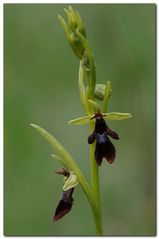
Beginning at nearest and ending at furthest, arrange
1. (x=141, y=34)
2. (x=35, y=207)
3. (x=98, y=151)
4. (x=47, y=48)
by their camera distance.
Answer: (x=98, y=151) → (x=35, y=207) → (x=141, y=34) → (x=47, y=48)

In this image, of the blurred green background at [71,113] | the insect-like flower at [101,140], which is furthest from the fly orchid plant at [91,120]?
the blurred green background at [71,113]

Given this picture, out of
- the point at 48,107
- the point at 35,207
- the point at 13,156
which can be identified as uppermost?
the point at 48,107

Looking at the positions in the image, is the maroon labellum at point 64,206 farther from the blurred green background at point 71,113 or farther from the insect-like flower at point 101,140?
the blurred green background at point 71,113

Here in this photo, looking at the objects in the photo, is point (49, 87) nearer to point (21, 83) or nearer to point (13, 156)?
point (21, 83)

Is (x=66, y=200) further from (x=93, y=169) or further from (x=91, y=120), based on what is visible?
(x=91, y=120)

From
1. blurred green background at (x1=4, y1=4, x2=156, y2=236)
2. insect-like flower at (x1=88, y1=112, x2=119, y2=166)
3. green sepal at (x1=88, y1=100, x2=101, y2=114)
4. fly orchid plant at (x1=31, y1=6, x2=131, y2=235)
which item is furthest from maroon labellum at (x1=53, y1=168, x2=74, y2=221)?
blurred green background at (x1=4, y1=4, x2=156, y2=236)

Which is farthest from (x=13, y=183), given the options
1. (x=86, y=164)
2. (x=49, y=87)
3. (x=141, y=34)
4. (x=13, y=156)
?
Answer: (x=141, y=34)
